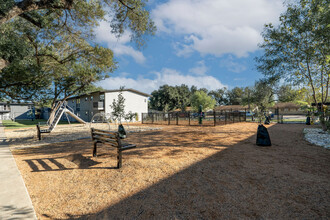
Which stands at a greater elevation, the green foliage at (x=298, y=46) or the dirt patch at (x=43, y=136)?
the green foliage at (x=298, y=46)

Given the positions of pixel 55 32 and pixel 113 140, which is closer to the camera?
pixel 113 140

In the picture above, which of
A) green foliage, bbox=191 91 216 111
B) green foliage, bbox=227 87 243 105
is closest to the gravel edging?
green foliage, bbox=191 91 216 111

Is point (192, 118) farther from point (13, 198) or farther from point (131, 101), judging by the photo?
point (13, 198)

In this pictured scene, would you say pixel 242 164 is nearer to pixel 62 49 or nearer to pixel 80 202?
pixel 80 202

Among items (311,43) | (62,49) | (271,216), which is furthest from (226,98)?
(271,216)

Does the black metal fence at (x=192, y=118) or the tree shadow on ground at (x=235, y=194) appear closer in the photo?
the tree shadow on ground at (x=235, y=194)

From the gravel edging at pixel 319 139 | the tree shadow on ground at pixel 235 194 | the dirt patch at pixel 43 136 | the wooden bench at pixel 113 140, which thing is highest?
the wooden bench at pixel 113 140

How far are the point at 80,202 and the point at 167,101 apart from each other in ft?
168

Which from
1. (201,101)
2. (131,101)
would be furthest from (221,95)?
(131,101)

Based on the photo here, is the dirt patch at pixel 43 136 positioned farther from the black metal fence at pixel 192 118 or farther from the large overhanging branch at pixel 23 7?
the black metal fence at pixel 192 118

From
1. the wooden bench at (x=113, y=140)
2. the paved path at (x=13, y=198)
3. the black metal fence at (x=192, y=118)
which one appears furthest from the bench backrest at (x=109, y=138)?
the black metal fence at (x=192, y=118)

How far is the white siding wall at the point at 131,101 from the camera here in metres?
29.6

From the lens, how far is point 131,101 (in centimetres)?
3259

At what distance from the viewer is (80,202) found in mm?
3018
